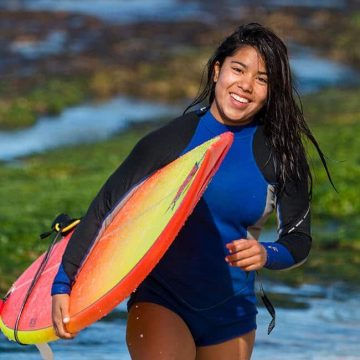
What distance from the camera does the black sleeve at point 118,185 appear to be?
16.8ft

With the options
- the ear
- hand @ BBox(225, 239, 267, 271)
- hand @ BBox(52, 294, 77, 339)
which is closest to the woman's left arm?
hand @ BBox(225, 239, 267, 271)

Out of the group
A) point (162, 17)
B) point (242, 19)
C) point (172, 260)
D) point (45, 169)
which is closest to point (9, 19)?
point (162, 17)

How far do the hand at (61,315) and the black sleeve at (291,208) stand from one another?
2.82ft

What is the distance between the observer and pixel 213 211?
5.20 metres

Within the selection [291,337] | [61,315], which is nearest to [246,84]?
[61,315]

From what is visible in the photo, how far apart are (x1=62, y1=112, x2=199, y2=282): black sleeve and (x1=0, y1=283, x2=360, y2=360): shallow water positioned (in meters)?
2.97

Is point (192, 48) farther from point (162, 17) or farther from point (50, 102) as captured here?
point (50, 102)

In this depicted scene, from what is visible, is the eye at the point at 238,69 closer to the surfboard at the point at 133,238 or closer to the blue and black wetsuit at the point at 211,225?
the blue and black wetsuit at the point at 211,225

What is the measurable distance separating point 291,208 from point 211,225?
0.32 m

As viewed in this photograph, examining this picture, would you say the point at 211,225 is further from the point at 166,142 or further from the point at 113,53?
the point at 113,53

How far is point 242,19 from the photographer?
29.5m

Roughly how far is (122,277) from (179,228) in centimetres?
28

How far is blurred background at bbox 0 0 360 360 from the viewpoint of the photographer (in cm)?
919

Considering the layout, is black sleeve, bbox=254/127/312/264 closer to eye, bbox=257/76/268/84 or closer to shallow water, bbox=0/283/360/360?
eye, bbox=257/76/268/84
